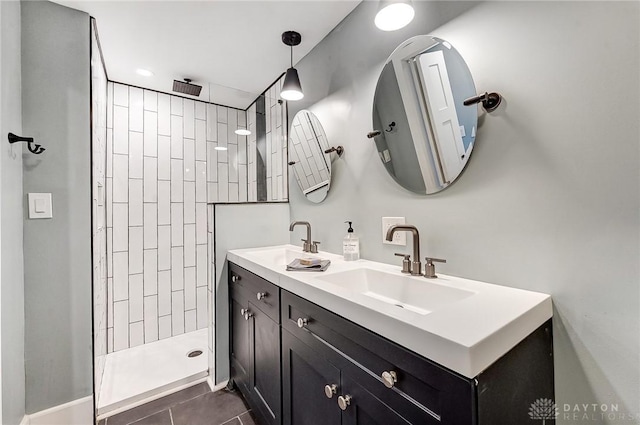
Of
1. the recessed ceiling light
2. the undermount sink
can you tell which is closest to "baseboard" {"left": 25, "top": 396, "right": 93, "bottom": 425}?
the undermount sink

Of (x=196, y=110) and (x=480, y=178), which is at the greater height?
(x=196, y=110)

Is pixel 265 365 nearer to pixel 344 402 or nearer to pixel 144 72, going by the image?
pixel 344 402

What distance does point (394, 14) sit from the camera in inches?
42.9

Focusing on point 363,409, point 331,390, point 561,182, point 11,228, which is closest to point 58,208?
point 11,228

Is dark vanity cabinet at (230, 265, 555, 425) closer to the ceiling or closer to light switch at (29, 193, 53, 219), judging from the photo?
light switch at (29, 193, 53, 219)

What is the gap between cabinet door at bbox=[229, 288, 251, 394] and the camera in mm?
1552

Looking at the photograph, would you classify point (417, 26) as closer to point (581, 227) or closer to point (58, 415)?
point (581, 227)

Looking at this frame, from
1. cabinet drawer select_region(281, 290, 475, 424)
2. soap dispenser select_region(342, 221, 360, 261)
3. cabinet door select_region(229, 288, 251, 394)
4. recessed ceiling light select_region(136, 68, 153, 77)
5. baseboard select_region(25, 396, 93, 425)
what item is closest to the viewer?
cabinet drawer select_region(281, 290, 475, 424)

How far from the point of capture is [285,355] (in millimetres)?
1144

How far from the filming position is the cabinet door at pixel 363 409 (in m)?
0.68

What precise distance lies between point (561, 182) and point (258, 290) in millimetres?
1263

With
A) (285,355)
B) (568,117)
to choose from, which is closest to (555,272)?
(568,117)

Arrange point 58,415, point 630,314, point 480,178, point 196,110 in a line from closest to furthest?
point 630,314 < point 480,178 < point 58,415 < point 196,110

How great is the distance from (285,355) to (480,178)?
1037mm
